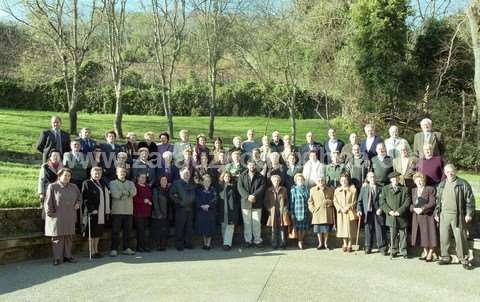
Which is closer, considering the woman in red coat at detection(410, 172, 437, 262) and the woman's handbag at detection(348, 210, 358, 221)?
the woman in red coat at detection(410, 172, 437, 262)

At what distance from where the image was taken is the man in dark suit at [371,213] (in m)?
10.2

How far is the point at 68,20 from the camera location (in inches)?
992

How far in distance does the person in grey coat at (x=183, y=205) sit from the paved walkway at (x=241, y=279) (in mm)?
686

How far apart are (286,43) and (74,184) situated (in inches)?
671

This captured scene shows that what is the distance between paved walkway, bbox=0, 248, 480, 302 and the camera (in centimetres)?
743

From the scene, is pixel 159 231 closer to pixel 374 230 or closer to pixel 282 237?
pixel 282 237

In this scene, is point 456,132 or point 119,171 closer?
point 119,171

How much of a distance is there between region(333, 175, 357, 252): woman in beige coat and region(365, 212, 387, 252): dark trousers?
29 centimetres

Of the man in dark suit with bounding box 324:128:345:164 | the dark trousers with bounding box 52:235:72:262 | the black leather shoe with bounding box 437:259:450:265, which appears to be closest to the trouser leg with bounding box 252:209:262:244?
the man in dark suit with bounding box 324:128:345:164

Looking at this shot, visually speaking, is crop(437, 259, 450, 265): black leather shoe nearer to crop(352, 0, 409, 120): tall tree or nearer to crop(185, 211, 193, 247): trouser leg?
crop(185, 211, 193, 247): trouser leg

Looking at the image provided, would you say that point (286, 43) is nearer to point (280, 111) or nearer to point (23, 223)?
point (280, 111)

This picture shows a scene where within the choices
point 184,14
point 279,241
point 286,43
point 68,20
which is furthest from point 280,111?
point 279,241

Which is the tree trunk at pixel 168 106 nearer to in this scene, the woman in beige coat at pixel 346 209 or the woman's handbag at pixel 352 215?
the woman in beige coat at pixel 346 209

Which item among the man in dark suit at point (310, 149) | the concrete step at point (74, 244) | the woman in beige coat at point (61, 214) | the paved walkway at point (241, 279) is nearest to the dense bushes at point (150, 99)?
the man in dark suit at point (310, 149)
